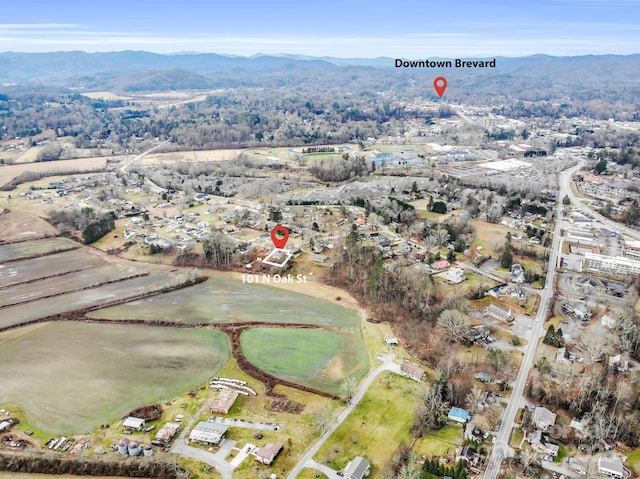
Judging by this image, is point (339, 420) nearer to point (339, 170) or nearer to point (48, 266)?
point (48, 266)

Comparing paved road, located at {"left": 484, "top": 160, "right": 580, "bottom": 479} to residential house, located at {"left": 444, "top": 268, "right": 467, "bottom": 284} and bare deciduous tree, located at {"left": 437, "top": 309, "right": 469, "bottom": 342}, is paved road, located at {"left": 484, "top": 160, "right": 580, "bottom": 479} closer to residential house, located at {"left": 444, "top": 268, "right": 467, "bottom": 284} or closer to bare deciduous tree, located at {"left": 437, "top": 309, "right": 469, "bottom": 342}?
bare deciduous tree, located at {"left": 437, "top": 309, "right": 469, "bottom": 342}

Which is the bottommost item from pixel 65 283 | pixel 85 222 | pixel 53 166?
pixel 65 283

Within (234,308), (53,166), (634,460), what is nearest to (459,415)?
(634,460)

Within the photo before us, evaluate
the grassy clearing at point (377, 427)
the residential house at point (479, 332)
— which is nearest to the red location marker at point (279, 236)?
the residential house at point (479, 332)

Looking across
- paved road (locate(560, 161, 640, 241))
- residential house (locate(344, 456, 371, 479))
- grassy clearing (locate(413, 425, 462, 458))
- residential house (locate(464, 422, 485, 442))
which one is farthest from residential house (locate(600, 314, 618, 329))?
residential house (locate(344, 456, 371, 479))

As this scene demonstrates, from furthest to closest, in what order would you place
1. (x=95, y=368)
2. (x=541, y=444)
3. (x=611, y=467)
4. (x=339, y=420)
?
(x=95, y=368) < (x=339, y=420) < (x=541, y=444) < (x=611, y=467)

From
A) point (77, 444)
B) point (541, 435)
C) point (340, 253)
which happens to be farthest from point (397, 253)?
point (77, 444)
